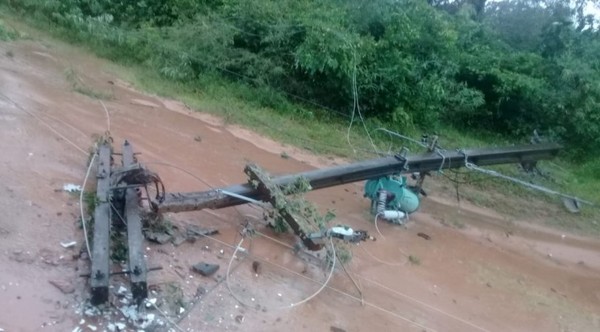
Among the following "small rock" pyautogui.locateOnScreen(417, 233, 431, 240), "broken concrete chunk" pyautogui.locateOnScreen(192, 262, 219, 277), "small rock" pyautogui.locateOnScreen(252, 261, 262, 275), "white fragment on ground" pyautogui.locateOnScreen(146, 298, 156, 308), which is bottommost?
"small rock" pyautogui.locateOnScreen(417, 233, 431, 240)

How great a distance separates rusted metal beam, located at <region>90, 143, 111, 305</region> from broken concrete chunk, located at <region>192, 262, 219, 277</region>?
89 centimetres

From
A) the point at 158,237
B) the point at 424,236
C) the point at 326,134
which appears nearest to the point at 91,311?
the point at 158,237

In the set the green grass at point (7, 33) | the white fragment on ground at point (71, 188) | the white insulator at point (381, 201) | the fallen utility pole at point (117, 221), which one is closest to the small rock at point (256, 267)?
the fallen utility pole at point (117, 221)

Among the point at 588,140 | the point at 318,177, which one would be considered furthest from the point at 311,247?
the point at 588,140

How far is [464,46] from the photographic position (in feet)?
53.6

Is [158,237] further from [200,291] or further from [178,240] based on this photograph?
[200,291]

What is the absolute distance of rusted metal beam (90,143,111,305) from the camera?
4.77m

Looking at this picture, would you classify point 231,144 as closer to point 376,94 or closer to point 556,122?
point 376,94

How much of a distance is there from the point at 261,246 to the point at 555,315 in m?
3.45

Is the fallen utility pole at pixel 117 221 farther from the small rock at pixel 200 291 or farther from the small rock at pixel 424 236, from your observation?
the small rock at pixel 424 236

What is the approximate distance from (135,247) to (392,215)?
4032 millimetres

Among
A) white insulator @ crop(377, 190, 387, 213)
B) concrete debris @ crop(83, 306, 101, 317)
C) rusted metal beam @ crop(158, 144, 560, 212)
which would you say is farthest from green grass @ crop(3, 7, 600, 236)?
concrete debris @ crop(83, 306, 101, 317)

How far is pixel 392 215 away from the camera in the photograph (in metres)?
8.42

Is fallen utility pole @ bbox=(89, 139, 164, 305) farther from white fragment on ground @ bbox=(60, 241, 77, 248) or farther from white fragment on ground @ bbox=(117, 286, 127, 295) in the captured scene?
white fragment on ground @ bbox=(60, 241, 77, 248)
